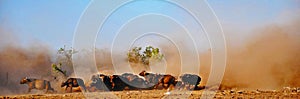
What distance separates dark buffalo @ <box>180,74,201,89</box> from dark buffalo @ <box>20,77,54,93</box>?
9.67ft

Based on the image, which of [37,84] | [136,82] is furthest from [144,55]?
[37,84]

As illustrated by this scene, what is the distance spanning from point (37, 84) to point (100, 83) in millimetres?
1717

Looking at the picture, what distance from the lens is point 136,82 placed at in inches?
280

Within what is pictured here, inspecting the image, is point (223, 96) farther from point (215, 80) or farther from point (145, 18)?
point (145, 18)

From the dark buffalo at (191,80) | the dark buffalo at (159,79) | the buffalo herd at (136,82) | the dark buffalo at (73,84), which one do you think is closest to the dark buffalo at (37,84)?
the dark buffalo at (73,84)

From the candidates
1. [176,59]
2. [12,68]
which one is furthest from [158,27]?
[12,68]

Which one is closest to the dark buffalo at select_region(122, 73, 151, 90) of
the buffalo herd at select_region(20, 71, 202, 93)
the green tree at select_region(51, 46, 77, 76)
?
the buffalo herd at select_region(20, 71, 202, 93)

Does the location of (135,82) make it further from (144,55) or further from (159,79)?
(144,55)

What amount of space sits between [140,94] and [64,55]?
3.23 meters

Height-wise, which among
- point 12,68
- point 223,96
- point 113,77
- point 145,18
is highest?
point 145,18

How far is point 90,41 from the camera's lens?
6.66 meters

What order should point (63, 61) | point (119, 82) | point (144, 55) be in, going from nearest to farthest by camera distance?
point (119, 82)
point (144, 55)
point (63, 61)

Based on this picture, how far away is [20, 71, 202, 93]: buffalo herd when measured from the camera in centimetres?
700

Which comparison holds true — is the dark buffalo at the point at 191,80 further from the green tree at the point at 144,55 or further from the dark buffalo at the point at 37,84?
the dark buffalo at the point at 37,84
